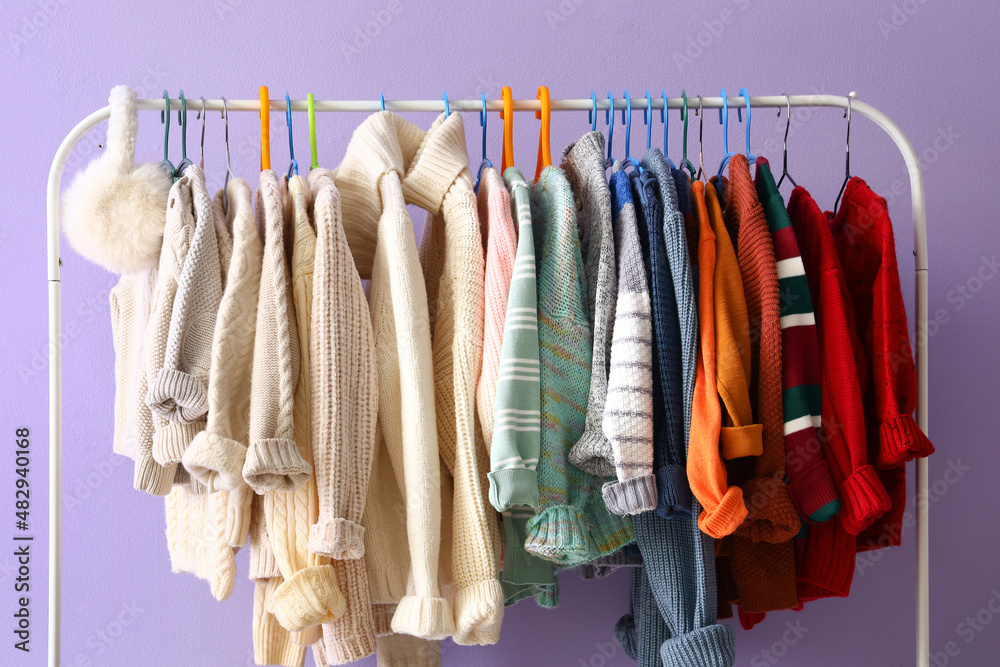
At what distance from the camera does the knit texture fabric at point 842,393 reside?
1066 millimetres

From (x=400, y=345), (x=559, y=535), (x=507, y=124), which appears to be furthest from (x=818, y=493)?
(x=507, y=124)

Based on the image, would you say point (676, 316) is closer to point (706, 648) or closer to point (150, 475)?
point (706, 648)

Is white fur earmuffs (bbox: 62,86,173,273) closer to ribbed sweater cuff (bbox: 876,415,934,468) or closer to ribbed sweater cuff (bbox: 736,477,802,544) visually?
ribbed sweater cuff (bbox: 736,477,802,544)

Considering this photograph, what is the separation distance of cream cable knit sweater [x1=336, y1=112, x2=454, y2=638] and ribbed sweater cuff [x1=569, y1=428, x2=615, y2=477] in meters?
0.20

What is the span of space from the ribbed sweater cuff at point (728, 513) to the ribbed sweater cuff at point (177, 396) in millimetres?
690

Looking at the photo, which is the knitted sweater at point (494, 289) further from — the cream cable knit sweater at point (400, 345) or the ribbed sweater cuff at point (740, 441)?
the ribbed sweater cuff at point (740, 441)

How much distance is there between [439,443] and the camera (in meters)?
1.12

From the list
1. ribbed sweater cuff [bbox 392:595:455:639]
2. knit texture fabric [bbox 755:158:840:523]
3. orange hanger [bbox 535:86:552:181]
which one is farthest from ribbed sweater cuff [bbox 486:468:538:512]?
orange hanger [bbox 535:86:552:181]

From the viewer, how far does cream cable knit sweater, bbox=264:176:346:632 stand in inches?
38.8

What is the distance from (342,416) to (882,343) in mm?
791

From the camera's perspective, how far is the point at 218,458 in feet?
3.13

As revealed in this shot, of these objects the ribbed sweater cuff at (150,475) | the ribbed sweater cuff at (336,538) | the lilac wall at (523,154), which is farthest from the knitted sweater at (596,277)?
the ribbed sweater cuff at (150,475)

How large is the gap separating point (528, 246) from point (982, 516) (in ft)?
4.09

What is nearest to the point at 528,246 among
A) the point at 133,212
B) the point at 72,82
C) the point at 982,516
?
the point at 133,212
